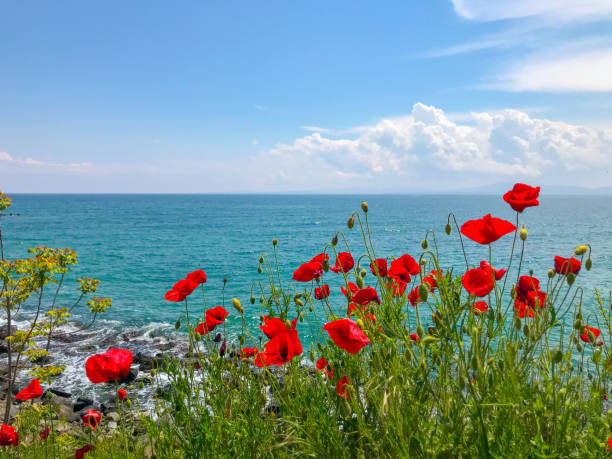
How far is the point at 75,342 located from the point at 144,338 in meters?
1.85

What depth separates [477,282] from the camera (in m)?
2.07

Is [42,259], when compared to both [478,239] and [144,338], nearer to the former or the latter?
[478,239]

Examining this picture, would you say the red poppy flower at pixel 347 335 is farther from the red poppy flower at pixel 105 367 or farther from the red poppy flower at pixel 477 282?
the red poppy flower at pixel 105 367

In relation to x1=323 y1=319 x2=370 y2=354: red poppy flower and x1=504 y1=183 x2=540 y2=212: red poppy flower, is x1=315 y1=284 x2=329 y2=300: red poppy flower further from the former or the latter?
x1=504 y1=183 x2=540 y2=212: red poppy flower

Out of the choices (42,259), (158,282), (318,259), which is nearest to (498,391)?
Result: (318,259)

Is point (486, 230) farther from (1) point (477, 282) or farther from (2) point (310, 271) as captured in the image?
(2) point (310, 271)

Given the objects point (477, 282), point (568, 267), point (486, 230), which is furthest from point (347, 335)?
point (568, 267)

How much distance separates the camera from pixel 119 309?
15930 mm

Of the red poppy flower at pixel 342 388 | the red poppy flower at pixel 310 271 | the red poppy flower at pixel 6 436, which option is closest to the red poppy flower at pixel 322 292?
the red poppy flower at pixel 310 271

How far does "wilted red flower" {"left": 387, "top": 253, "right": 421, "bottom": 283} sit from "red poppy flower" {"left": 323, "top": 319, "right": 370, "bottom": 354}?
3.09 ft

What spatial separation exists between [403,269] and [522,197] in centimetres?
83

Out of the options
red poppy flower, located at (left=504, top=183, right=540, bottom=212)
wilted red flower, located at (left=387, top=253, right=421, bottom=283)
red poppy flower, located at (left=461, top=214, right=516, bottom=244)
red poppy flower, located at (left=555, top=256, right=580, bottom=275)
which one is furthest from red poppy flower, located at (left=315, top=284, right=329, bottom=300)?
red poppy flower, located at (left=555, top=256, right=580, bottom=275)

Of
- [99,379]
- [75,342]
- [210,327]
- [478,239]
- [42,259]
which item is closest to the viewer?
[478,239]

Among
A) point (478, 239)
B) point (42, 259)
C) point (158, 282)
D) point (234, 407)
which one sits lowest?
point (158, 282)
